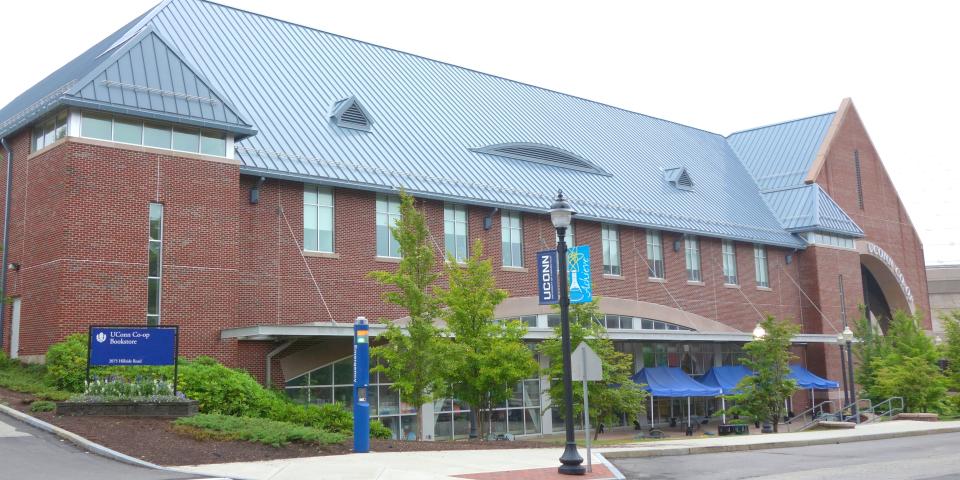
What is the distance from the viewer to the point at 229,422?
18.7 m

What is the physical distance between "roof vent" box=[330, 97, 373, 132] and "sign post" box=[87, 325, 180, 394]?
13.5 metres

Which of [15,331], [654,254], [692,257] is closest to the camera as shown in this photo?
[15,331]

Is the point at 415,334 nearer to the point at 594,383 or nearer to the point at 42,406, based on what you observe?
the point at 594,383

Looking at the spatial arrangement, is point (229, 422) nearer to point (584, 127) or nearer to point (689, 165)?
point (584, 127)

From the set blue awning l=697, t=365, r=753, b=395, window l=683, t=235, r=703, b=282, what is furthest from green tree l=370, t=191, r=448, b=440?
window l=683, t=235, r=703, b=282

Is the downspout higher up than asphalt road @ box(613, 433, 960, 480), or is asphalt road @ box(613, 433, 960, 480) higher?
the downspout

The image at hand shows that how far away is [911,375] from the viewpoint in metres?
40.5

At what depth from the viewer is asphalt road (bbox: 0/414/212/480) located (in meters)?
13.8

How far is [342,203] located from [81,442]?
1409 cm

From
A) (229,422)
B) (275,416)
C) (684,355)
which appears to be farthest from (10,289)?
(684,355)

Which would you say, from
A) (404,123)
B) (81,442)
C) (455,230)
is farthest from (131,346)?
(404,123)

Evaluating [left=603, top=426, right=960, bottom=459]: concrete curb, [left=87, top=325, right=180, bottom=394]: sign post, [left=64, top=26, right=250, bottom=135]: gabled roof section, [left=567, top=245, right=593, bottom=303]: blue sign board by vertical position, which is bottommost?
[left=603, top=426, right=960, bottom=459]: concrete curb

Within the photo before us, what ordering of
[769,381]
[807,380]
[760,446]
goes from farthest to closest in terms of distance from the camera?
[807,380] → [769,381] → [760,446]

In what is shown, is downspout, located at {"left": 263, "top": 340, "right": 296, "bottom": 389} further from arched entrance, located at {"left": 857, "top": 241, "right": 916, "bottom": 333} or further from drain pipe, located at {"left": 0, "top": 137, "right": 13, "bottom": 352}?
arched entrance, located at {"left": 857, "top": 241, "right": 916, "bottom": 333}
